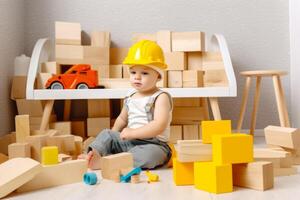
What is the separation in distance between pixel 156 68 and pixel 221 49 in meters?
0.56

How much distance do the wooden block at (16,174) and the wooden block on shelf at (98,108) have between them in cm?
90

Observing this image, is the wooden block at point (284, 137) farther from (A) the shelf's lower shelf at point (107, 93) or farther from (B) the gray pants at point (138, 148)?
(A) the shelf's lower shelf at point (107, 93)

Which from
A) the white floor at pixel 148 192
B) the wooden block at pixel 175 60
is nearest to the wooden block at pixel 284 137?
the white floor at pixel 148 192

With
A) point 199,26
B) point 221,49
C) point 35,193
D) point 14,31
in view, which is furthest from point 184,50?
point 35,193

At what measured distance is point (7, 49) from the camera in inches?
72.5

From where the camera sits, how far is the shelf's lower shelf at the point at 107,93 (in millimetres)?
1700

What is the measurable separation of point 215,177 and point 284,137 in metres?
0.37

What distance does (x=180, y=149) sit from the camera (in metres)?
1.07

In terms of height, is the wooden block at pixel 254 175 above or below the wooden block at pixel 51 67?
below

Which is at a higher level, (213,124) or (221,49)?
(221,49)

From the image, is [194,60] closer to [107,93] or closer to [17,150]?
[107,93]

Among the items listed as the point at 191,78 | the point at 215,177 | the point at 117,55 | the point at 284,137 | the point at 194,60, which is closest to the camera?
the point at 215,177

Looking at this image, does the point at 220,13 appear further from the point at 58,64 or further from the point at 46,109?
the point at 46,109

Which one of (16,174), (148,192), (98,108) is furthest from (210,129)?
(98,108)
